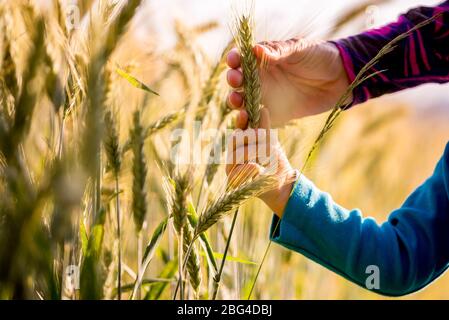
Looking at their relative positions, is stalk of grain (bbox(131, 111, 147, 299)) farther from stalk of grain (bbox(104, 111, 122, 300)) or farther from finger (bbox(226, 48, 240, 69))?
finger (bbox(226, 48, 240, 69))

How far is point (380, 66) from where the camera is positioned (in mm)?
1098

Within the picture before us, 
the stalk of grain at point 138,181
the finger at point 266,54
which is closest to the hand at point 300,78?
the finger at point 266,54

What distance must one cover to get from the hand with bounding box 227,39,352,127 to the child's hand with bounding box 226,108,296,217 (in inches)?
4.9

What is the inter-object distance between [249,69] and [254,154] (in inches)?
4.0

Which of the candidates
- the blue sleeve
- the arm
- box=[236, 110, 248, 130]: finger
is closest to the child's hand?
box=[236, 110, 248, 130]: finger

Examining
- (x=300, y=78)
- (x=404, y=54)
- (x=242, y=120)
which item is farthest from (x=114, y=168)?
(x=404, y=54)

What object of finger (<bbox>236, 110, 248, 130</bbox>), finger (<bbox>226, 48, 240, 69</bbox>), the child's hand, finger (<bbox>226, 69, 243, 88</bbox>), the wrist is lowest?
the wrist

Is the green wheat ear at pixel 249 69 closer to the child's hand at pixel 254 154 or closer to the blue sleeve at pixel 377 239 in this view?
the child's hand at pixel 254 154

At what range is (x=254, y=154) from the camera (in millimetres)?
824

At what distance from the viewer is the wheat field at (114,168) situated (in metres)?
0.51

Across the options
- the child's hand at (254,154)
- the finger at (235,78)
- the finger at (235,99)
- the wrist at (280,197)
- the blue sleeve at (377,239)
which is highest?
the finger at (235,78)

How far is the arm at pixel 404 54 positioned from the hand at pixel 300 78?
0.03 metres

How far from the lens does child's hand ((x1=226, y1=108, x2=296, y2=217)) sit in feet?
2.63
